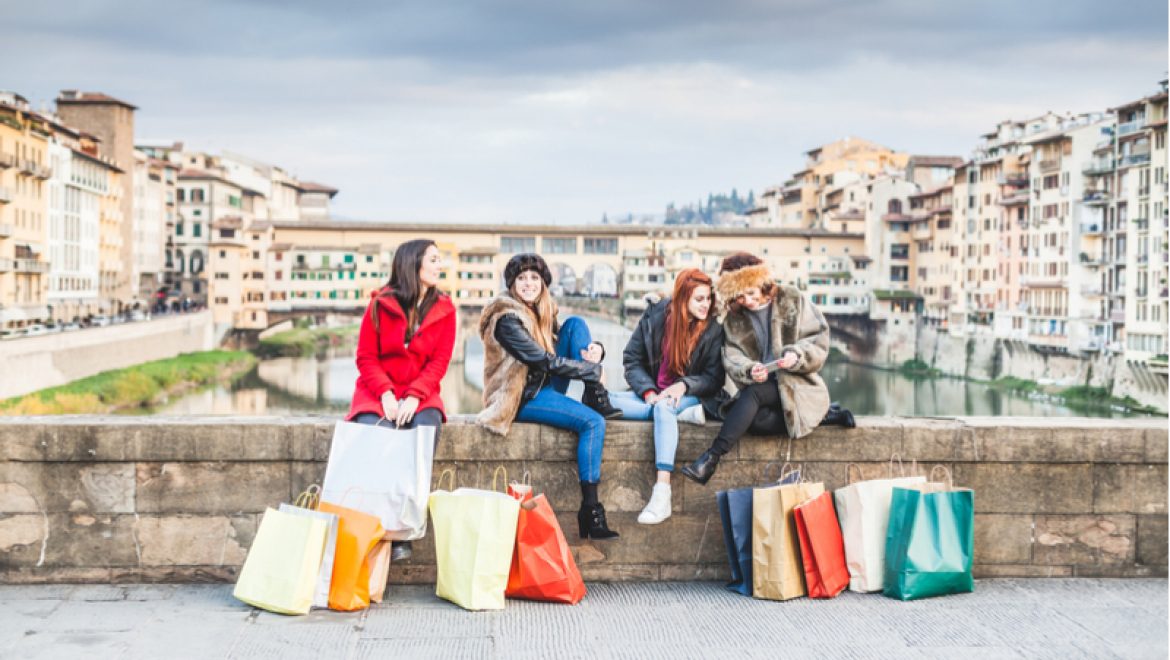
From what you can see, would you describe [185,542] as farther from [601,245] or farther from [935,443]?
[601,245]

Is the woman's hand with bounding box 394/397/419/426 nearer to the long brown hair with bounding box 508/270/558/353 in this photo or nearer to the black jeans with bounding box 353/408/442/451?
the black jeans with bounding box 353/408/442/451

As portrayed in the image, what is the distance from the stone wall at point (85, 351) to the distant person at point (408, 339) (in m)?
28.4

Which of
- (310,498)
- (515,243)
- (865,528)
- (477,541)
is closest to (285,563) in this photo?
(310,498)

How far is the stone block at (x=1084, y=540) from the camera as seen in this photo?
4066mm

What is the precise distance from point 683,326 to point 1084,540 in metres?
1.38

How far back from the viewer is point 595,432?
12.6 feet

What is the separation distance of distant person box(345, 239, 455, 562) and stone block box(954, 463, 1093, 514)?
160 centimetres

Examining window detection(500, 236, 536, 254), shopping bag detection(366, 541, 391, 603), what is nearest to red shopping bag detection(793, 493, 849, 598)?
shopping bag detection(366, 541, 391, 603)

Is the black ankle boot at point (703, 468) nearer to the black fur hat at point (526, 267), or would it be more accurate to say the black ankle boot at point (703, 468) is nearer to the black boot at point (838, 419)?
the black boot at point (838, 419)

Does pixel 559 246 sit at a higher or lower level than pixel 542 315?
higher

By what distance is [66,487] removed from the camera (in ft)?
12.7

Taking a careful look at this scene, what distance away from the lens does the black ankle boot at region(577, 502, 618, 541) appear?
3805 millimetres

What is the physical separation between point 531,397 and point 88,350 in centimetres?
3412

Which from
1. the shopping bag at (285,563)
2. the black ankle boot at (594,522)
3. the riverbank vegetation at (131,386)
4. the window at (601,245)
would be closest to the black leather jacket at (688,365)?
the black ankle boot at (594,522)
